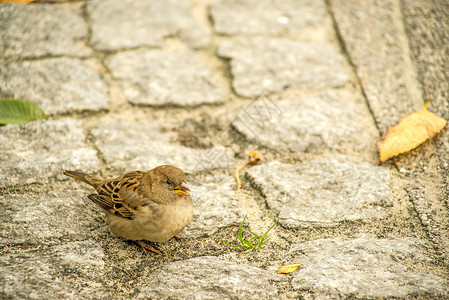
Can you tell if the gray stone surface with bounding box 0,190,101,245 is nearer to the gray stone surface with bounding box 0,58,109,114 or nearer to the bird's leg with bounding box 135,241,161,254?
the bird's leg with bounding box 135,241,161,254

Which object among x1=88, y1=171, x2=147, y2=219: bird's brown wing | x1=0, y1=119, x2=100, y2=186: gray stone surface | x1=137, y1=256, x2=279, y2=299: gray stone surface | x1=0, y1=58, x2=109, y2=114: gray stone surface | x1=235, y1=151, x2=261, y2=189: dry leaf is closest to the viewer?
x1=137, y1=256, x2=279, y2=299: gray stone surface

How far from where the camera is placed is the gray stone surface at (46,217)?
109 inches

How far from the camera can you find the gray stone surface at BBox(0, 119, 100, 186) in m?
3.19

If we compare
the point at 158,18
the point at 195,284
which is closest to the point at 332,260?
the point at 195,284

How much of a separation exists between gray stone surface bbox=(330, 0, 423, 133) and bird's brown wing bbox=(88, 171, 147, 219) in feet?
6.74

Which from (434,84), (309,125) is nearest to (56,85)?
(309,125)

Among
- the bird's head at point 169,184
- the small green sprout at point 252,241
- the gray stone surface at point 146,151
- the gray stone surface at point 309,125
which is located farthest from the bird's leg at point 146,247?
the gray stone surface at point 309,125

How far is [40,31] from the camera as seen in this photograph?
4.48m

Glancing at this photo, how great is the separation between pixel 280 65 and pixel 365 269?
7.68 ft

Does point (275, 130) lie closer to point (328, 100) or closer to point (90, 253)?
point (328, 100)

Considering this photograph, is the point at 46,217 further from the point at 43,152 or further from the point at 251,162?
the point at 251,162

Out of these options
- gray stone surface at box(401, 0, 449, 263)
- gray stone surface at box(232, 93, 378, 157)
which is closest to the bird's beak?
gray stone surface at box(232, 93, 378, 157)

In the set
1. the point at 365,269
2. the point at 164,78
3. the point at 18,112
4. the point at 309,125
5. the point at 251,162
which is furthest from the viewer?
the point at 164,78

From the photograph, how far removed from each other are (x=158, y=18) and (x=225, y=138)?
6.03ft
